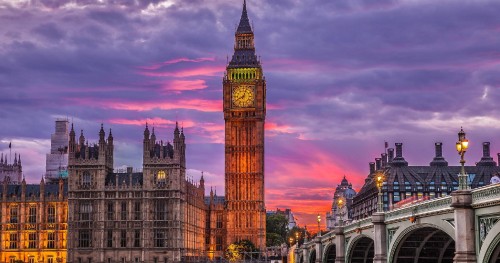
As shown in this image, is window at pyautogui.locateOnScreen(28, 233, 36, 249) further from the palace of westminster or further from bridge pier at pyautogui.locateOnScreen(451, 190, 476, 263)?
bridge pier at pyautogui.locateOnScreen(451, 190, 476, 263)

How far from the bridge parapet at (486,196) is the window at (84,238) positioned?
138m

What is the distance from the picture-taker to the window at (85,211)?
552 feet

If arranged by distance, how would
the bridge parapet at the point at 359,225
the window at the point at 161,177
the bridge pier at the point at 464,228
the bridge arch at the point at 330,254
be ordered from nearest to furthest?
1. the bridge pier at the point at 464,228
2. the bridge parapet at the point at 359,225
3. the bridge arch at the point at 330,254
4. the window at the point at 161,177

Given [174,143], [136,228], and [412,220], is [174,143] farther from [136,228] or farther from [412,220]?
[412,220]

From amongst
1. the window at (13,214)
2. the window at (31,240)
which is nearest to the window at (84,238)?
the window at (31,240)

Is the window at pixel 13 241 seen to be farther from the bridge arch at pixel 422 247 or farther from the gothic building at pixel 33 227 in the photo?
the bridge arch at pixel 422 247

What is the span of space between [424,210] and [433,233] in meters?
7.09

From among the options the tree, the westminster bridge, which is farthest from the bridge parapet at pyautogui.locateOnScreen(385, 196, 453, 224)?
the tree

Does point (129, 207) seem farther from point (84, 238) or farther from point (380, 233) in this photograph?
point (380, 233)

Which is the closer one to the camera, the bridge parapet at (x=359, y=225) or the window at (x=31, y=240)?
the bridge parapet at (x=359, y=225)

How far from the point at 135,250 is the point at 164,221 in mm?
8025

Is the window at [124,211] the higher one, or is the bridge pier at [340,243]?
the window at [124,211]

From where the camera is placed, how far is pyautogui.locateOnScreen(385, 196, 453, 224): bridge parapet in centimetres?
4066

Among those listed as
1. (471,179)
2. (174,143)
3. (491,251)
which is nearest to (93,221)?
(174,143)
